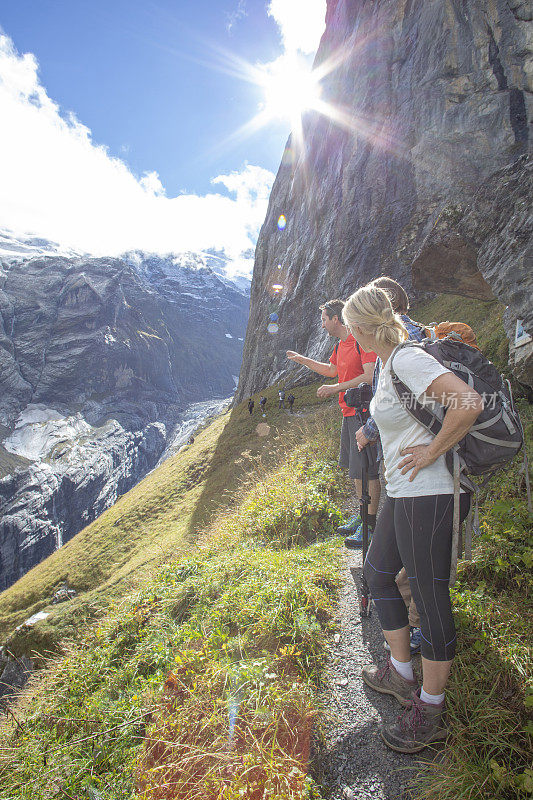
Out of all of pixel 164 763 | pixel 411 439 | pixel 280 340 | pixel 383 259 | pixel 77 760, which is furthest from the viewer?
pixel 280 340

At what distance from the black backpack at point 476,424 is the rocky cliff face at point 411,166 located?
4.72 m

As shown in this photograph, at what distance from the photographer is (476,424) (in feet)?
7.79

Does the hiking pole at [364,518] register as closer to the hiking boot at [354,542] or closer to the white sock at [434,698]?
the hiking boot at [354,542]

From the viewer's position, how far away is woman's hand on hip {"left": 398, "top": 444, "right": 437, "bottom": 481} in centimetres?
236

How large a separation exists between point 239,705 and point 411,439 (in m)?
2.63

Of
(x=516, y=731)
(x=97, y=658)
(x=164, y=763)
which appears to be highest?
(x=516, y=731)

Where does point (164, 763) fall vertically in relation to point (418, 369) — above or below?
below

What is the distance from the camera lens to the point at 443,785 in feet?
7.05

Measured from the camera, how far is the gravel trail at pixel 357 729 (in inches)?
97.0

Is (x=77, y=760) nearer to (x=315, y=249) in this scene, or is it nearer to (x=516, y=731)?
(x=516, y=731)

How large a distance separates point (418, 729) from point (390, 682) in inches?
18.9

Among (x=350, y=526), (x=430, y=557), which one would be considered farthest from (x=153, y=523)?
(x=430, y=557)

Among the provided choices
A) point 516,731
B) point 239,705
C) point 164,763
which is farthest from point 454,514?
point 164,763

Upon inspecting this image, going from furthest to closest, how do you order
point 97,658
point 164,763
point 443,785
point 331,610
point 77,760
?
point 97,658 → point 331,610 → point 77,760 → point 164,763 → point 443,785
